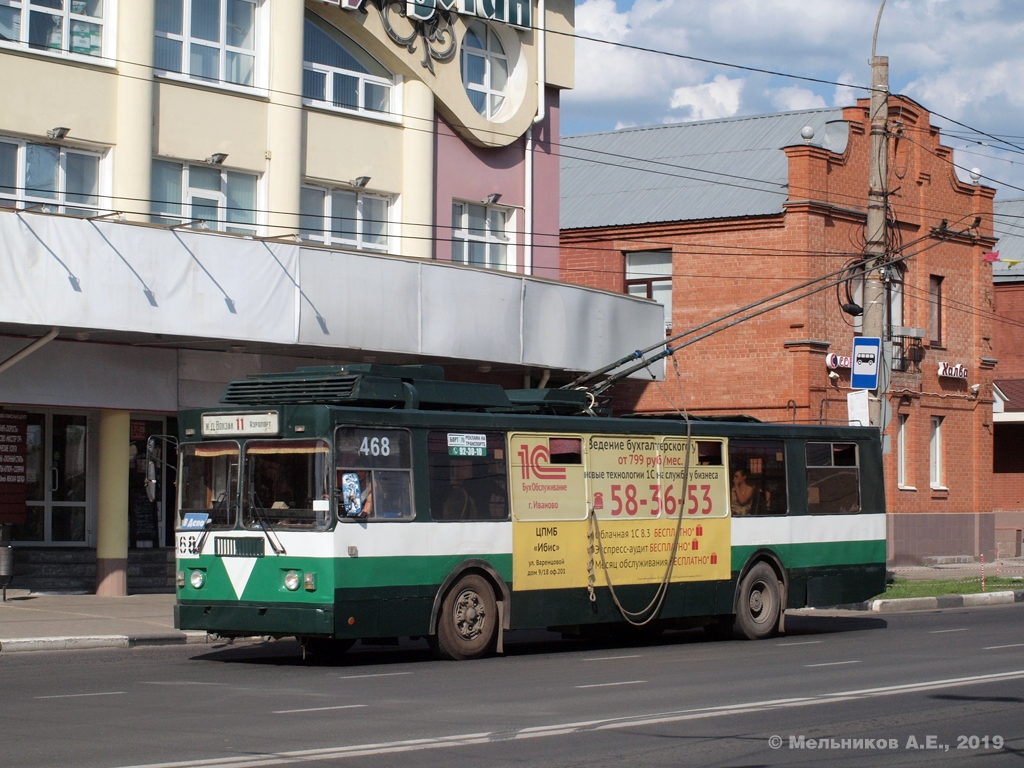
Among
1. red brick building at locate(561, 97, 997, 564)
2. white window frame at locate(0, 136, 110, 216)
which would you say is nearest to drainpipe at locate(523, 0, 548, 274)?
red brick building at locate(561, 97, 997, 564)

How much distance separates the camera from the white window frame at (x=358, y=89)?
24922 mm

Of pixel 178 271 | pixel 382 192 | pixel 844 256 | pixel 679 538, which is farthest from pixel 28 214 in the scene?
pixel 844 256

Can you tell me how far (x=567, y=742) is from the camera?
971cm

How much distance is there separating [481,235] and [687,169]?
10.9m

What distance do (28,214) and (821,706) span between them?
1257 cm

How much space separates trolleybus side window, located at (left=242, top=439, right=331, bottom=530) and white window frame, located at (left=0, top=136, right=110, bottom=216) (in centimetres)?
761

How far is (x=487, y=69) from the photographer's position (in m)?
27.7

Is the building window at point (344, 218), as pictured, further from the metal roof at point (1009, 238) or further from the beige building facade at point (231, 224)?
the metal roof at point (1009, 238)

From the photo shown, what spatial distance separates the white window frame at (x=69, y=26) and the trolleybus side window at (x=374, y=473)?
9628mm

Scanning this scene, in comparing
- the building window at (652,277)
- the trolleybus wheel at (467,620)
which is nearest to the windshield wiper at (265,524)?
the trolleybus wheel at (467,620)

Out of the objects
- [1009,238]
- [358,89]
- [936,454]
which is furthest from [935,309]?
[358,89]

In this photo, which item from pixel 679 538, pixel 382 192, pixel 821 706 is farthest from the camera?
pixel 382 192

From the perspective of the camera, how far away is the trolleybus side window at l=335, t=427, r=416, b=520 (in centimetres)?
1474

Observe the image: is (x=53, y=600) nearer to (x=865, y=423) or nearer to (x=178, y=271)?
(x=178, y=271)
